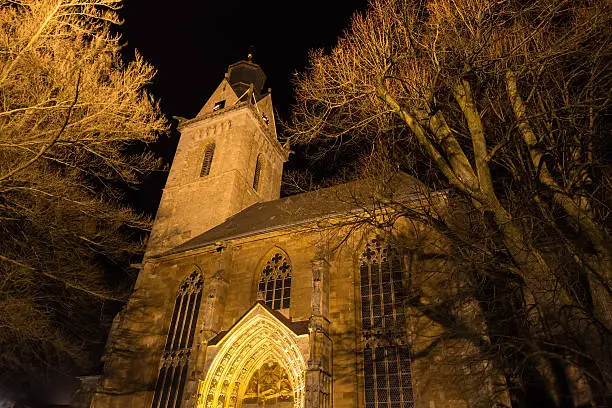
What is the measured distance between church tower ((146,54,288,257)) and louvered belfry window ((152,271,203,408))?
3.82 m

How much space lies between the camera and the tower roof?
Result: 85.8ft

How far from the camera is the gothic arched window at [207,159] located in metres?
21.3

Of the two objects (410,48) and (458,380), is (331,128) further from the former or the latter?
(458,380)

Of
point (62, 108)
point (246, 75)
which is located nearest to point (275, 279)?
point (62, 108)

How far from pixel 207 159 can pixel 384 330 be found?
559 inches

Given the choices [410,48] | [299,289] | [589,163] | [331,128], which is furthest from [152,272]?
[589,163]

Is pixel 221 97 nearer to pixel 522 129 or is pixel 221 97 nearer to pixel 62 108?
pixel 62 108

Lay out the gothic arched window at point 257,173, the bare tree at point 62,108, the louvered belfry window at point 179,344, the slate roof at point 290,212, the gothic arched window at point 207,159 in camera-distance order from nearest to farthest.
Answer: the bare tree at point 62,108 < the louvered belfry window at point 179,344 < the slate roof at point 290,212 < the gothic arched window at point 207,159 < the gothic arched window at point 257,173

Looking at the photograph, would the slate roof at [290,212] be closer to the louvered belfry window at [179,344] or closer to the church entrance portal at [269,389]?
the louvered belfry window at [179,344]

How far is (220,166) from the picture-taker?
808 inches

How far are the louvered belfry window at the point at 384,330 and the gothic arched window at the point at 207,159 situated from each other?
11354 millimetres

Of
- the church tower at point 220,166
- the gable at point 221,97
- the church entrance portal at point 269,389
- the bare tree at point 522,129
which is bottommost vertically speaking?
the church entrance portal at point 269,389

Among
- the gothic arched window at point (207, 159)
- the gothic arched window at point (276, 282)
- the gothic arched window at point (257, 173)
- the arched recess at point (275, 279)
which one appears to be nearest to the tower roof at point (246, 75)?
the gothic arched window at point (257, 173)

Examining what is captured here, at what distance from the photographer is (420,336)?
34.4 feet
